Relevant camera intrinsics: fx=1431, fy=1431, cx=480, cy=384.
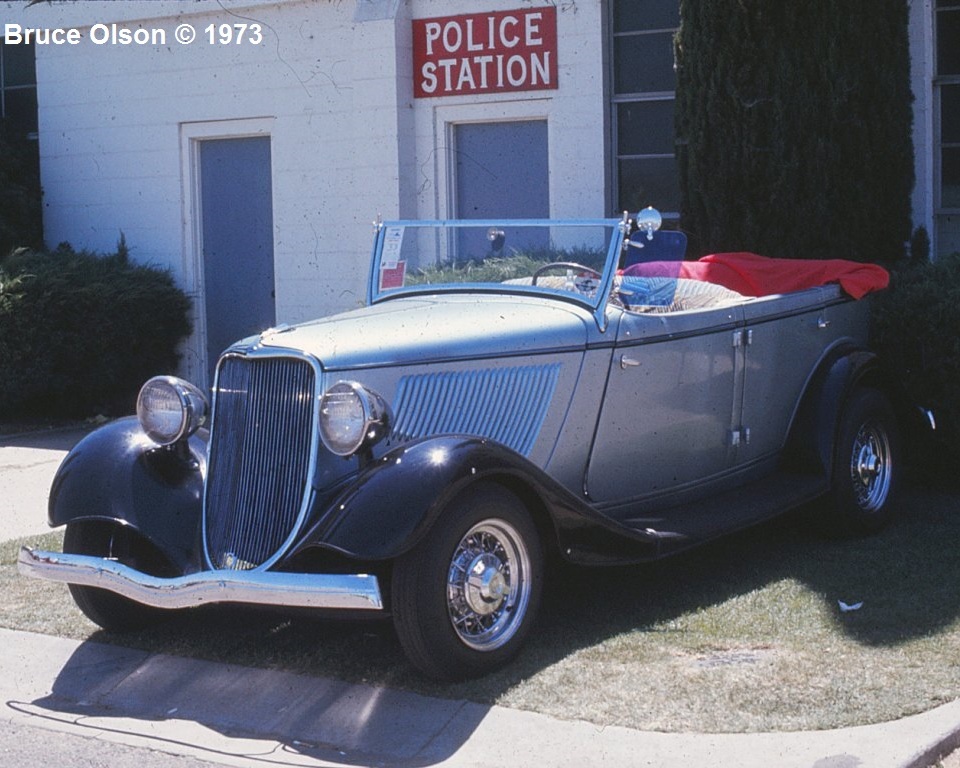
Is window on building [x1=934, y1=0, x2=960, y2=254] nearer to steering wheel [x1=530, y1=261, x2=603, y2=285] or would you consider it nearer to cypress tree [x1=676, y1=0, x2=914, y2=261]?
cypress tree [x1=676, y1=0, x2=914, y2=261]

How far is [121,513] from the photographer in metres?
5.49

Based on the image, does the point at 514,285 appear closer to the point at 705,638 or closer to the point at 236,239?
the point at 705,638

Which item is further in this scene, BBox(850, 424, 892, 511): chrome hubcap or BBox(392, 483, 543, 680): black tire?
BBox(850, 424, 892, 511): chrome hubcap

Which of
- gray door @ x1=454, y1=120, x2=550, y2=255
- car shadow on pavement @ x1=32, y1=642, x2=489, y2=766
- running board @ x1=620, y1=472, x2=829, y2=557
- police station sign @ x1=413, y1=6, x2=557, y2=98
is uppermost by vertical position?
police station sign @ x1=413, y1=6, x2=557, y2=98

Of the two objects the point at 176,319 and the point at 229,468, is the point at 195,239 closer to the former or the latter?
the point at 176,319

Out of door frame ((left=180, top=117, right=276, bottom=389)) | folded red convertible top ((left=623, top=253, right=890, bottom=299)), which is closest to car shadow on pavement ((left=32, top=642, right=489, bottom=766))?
folded red convertible top ((left=623, top=253, right=890, bottom=299))

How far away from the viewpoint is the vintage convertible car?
16.3ft

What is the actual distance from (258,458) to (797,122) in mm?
4909

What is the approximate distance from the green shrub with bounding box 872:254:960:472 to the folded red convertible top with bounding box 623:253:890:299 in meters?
0.23

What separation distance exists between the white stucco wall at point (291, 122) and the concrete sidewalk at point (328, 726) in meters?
6.28

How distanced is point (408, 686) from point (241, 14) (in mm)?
8475

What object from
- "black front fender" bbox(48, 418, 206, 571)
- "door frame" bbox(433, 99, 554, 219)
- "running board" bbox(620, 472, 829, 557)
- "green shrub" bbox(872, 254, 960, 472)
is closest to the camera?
"black front fender" bbox(48, 418, 206, 571)

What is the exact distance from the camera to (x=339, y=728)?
4.75 metres

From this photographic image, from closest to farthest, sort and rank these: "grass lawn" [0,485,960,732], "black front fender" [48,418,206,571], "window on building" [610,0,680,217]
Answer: "grass lawn" [0,485,960,732] → "black front fender" [48,418,206,571] → "window on building" [610,0,680,217]
